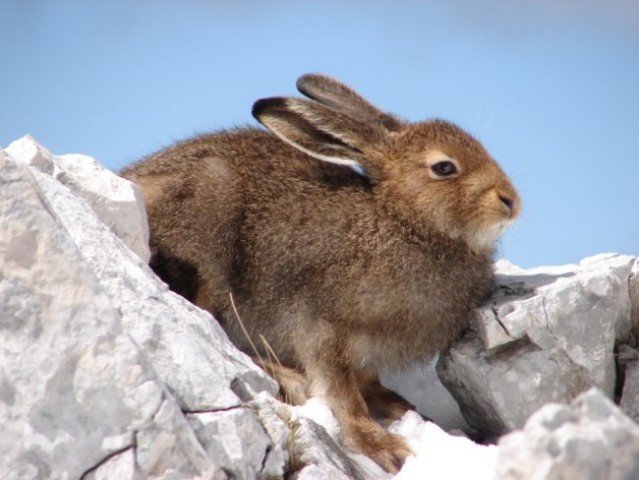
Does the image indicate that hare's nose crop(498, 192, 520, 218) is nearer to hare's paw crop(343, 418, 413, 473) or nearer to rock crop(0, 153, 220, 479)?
hare's paw crop(343, 418, 413, 473)

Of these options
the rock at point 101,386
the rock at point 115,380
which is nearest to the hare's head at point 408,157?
the rock at point 115,380

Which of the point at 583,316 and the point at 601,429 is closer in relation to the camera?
the point at 601,429

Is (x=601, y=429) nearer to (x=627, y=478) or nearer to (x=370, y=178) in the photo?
(x=627, y=478)

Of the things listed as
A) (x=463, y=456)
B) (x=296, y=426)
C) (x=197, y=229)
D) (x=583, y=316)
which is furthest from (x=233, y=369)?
(x=583, y=316)

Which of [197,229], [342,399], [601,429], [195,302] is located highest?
Result: [601,429]

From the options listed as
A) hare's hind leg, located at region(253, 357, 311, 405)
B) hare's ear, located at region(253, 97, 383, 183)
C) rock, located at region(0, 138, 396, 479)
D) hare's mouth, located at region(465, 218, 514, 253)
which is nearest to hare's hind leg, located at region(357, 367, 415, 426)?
hare's hind leg, located at region(253, 357, 311, 405)

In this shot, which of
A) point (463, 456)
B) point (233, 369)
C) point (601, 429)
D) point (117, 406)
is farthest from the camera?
point (463, 456)

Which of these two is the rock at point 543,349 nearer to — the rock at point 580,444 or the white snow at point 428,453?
the white snow at point 428,453
